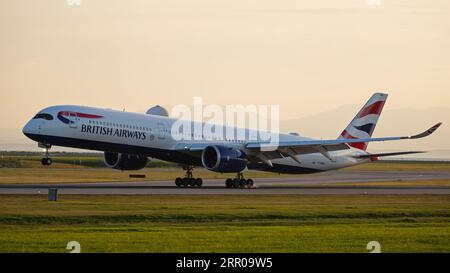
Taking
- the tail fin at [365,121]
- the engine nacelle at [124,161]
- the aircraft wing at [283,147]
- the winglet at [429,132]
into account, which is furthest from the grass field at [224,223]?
the tail fin at [365,121]

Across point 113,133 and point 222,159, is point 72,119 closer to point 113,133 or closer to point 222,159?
point 113,133

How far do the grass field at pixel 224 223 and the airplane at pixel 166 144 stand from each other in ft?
33.9

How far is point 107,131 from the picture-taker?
59781 millimetres

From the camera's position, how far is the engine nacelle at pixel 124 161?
66688mm

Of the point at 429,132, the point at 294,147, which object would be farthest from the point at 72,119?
the point at 429,132

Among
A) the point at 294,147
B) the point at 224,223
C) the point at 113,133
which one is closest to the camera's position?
the point at 224,223

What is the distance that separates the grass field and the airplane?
1033 cm

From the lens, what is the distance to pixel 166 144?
207 feet

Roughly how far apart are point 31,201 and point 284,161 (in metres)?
28.3

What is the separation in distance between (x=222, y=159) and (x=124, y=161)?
893cm

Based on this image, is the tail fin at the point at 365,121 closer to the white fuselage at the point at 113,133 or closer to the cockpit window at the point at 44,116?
the white fuselage at the point at 113,133

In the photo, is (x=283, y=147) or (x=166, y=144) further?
(x=283, y=147)
